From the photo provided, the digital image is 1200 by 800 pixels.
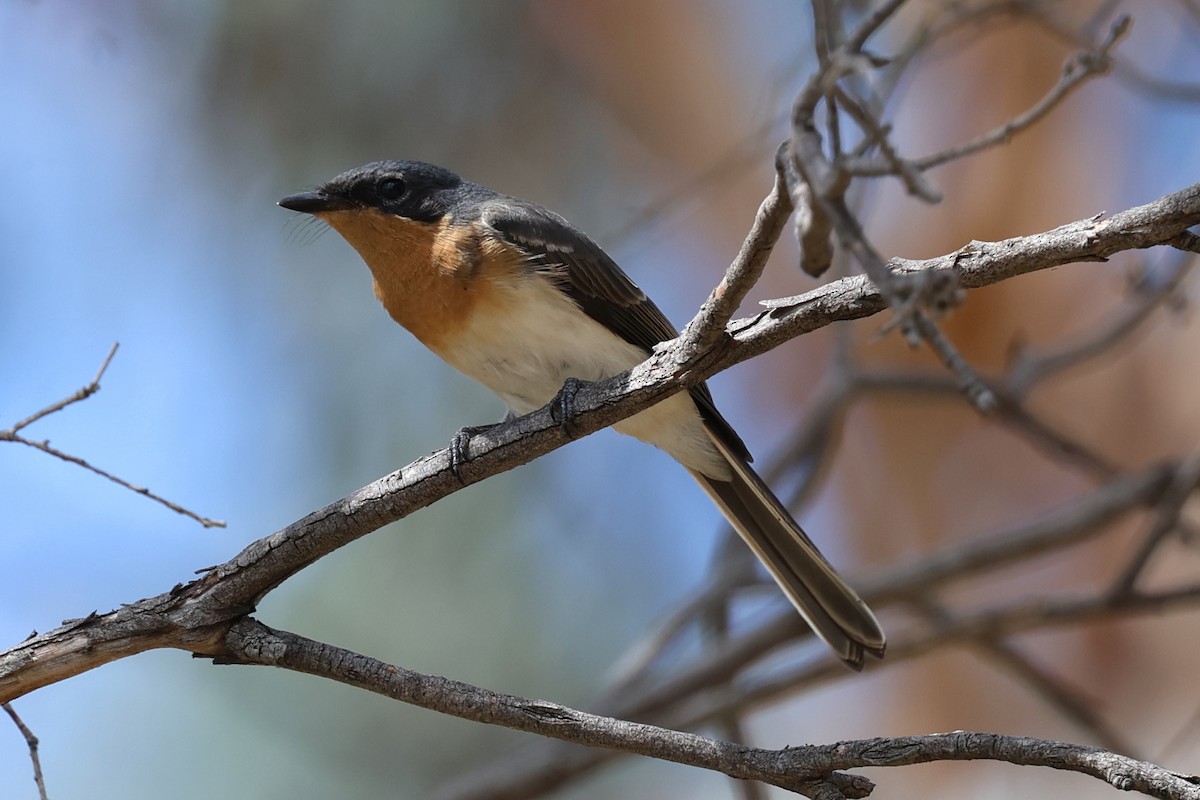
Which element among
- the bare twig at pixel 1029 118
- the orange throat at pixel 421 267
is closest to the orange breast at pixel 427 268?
the orange throat at pixel 421 267

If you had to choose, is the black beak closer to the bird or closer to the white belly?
the bird

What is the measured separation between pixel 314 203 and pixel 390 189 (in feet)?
0.97

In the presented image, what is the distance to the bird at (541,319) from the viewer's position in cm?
383

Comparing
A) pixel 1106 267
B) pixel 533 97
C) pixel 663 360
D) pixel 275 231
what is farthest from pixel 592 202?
pixel 663 360

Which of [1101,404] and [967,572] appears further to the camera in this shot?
[1101,404]

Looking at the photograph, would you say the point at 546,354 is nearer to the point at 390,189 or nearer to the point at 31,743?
the point at 390,189

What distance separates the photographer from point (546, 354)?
386 cm

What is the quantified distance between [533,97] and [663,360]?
19.3 feet

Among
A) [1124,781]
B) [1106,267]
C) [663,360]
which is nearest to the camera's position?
[1124,781]

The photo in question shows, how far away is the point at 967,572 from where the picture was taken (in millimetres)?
4934

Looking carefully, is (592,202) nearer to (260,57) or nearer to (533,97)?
(533,97)

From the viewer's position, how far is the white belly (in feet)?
12.5

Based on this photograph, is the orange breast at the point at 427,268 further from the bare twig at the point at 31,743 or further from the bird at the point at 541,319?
the bare twig at the point at 31,743

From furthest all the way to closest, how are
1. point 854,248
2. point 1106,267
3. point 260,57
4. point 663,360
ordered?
point 1106,267 → point 260,57 → point 663,360 → point 854,248
